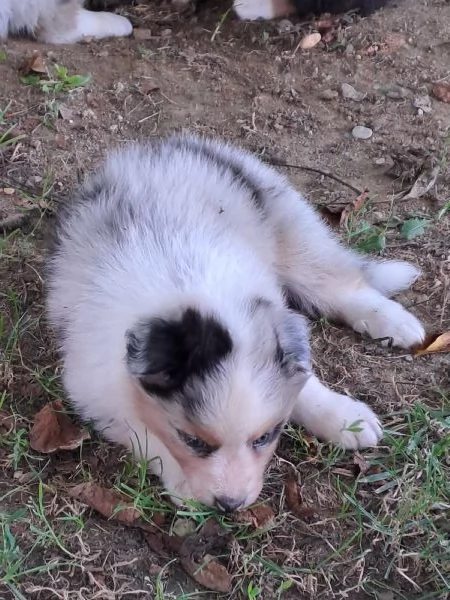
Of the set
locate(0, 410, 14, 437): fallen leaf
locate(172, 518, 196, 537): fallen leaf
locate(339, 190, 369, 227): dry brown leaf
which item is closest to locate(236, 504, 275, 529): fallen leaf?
locate(172, 518, 196, 537): fallen leaf

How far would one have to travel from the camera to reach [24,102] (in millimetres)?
4656

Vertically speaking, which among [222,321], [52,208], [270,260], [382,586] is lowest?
[52,208]

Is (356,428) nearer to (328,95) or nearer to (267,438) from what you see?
(267,438)

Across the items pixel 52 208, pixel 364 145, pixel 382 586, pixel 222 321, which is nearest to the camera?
pixel 222 321

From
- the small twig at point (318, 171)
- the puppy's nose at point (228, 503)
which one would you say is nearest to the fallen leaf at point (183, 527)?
the puppy's nose at point (228, 503)

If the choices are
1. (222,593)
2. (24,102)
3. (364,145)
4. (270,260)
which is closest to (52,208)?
(24,102)

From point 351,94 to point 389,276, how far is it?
5.13ft

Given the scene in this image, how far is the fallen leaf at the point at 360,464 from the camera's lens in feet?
9.85

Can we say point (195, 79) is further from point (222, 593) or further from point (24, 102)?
point (222, 593)

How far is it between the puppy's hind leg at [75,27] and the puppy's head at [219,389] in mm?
3151

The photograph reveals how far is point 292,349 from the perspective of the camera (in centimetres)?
Result: 267

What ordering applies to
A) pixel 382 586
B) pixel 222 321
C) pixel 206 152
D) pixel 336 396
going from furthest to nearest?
1. pixel 206 152
2. pixel 336 396
3. pixel 382 586
4. pixel 222 321

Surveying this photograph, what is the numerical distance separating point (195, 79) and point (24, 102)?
1002mm

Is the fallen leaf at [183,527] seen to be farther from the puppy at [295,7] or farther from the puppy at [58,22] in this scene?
the puppy at [295,7]
